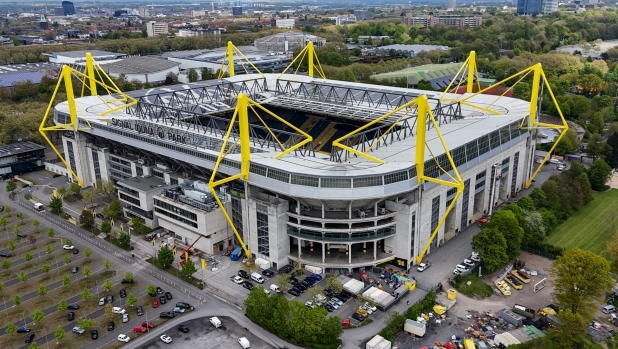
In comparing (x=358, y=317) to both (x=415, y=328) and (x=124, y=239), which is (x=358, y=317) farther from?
(x=124, y=239)

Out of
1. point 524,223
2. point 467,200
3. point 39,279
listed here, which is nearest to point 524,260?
point 524,223

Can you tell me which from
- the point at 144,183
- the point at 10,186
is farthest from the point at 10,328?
the point at 10,186

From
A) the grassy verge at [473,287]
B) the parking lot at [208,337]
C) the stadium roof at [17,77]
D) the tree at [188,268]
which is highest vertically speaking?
the stadium roof at [17,77]

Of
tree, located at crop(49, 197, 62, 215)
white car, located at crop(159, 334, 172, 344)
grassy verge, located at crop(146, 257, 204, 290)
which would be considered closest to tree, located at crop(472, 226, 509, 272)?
grassy verge, located at crop(146, 257, 204, 290)

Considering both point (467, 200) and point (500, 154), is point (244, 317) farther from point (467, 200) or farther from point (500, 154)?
point (500, 154)

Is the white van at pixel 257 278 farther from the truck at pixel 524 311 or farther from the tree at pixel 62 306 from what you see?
the truck at pixel 524 311

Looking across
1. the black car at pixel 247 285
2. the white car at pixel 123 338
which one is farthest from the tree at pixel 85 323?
the black car at pixel 247 285

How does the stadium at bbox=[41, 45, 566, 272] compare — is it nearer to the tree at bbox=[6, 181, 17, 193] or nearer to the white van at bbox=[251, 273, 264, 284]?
the white van at bbox=[251, 273, 264, 284]
